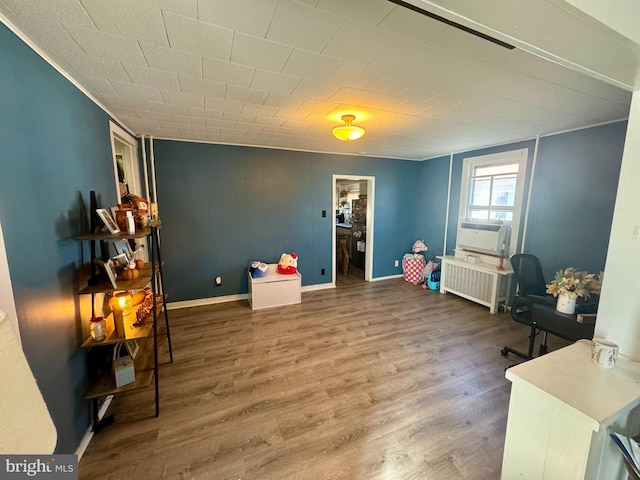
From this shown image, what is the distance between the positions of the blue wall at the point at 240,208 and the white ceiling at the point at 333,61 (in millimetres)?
893

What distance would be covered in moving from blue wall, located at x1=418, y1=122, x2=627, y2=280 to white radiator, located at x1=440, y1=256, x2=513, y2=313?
527 millimetres

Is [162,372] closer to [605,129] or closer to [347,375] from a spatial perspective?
[347,375]

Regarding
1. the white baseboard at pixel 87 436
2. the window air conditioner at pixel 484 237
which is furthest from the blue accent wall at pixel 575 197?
the white baseboard at pixel 87 436

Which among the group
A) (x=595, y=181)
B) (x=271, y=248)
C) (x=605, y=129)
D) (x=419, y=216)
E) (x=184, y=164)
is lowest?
(x=271, y=248)

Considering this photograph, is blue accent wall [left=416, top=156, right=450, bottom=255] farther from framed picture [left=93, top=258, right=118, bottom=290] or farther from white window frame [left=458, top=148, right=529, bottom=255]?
framed picture [left=93, top=258, right=118, bottom=290]

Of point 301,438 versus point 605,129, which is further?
point 605,129

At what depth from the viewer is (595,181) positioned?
277 centimetres

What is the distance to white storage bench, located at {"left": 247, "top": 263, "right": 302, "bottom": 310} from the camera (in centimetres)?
366

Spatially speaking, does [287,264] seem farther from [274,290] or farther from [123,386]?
[123,386]

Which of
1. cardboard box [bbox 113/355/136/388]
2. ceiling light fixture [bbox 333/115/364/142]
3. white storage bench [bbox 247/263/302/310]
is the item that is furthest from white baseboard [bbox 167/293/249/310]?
ceiling light fixture [bbox 333/115/364/142]

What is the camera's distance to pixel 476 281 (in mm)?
3828

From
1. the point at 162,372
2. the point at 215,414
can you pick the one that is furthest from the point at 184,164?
the point at 215,414

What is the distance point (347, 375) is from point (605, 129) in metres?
3.68

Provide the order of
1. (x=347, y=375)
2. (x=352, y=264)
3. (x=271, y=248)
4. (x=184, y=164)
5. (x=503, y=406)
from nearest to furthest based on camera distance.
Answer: (x=503, y=406)
(x=347, y=375)
(x=184, y=164)
(x=271, y=248)
(x=352, y=264)
